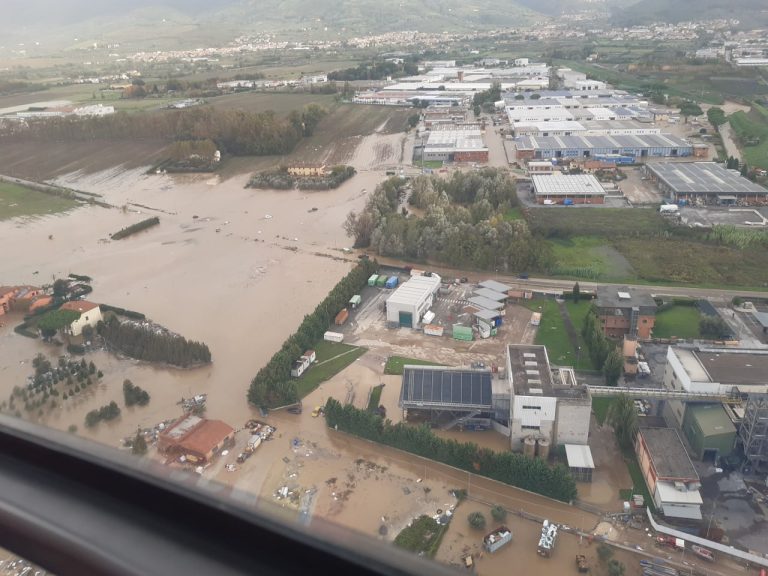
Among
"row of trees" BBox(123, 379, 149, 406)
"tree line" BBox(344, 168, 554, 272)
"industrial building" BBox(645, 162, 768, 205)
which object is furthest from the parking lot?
"row of trees" BBox(123, 379, 149, 406)

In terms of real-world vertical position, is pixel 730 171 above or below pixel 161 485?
below

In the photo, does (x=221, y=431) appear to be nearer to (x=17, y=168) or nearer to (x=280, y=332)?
(x=280, y=332)

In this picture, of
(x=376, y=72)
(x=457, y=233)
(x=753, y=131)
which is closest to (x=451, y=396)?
(x=457, y=233)

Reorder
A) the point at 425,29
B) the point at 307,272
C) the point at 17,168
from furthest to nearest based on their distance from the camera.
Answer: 1. the point at 425,29
2. the point at 17,168
3. the point at 307,272

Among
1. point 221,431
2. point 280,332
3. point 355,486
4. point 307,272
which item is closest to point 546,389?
point 355,486

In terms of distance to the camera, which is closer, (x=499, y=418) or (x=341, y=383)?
(x=499, y=418)

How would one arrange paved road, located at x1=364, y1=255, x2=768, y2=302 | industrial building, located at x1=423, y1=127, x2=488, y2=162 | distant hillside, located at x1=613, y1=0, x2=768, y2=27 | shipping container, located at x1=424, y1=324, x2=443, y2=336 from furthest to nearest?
distant hillside, located at x1=613, y1=0, x2=768, y2=27, industrial building, located at x1=423, y1=127, x2=488, y2=162, paved road, located at x1=364, y1=255, x2=768, y2=302, shipping container, located at x1=424, y1=324, x2=443, y2=336

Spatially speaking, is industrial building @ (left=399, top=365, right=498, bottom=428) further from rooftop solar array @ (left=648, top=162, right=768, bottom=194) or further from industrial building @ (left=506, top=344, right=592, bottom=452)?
rooftop solar array @ (left=648, top=162, right=768, bottom=194)
